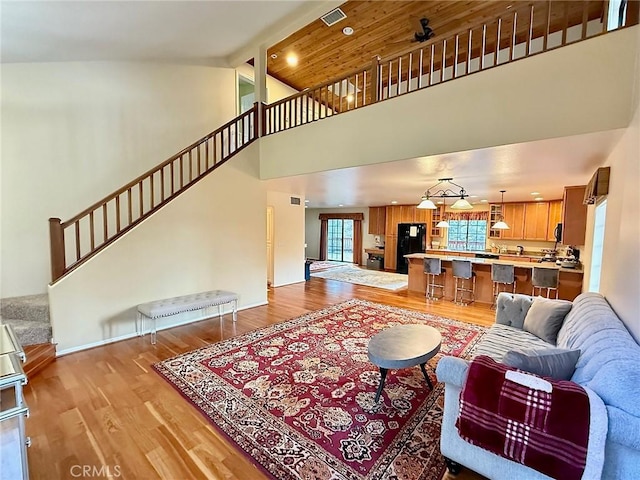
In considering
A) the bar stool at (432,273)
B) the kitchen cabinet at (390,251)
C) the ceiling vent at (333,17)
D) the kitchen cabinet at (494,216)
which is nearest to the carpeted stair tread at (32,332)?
the ceiling vent at (333,17)

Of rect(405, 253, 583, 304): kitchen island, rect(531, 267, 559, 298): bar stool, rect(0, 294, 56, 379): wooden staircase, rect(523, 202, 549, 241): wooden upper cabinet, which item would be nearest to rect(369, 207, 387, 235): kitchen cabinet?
rect(405, 253, 583, 304): kitchen island

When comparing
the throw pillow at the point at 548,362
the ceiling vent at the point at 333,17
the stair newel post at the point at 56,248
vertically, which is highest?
the ceiling vent at the point at 333,17

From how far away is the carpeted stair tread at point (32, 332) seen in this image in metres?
3.33

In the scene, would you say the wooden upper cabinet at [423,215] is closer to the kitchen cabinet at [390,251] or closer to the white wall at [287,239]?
the kitchen cabinet at [390,251]

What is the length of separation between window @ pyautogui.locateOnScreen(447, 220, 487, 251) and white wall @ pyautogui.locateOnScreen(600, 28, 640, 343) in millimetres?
6519

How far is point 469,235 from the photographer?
962 cm

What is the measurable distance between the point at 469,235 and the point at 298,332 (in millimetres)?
7587

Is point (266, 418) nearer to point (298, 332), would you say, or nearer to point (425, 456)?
point (425, 456)

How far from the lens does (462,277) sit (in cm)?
616

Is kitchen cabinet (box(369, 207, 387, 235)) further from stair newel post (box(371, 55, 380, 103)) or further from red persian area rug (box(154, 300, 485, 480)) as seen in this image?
stair newel post (box(371, 55, 380, 103))

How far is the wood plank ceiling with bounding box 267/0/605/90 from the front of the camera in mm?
4488

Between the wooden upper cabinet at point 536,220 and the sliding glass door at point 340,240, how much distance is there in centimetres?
645

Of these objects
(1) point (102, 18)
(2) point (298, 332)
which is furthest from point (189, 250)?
(1) point (102, 18)

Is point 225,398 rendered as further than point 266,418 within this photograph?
Yes
